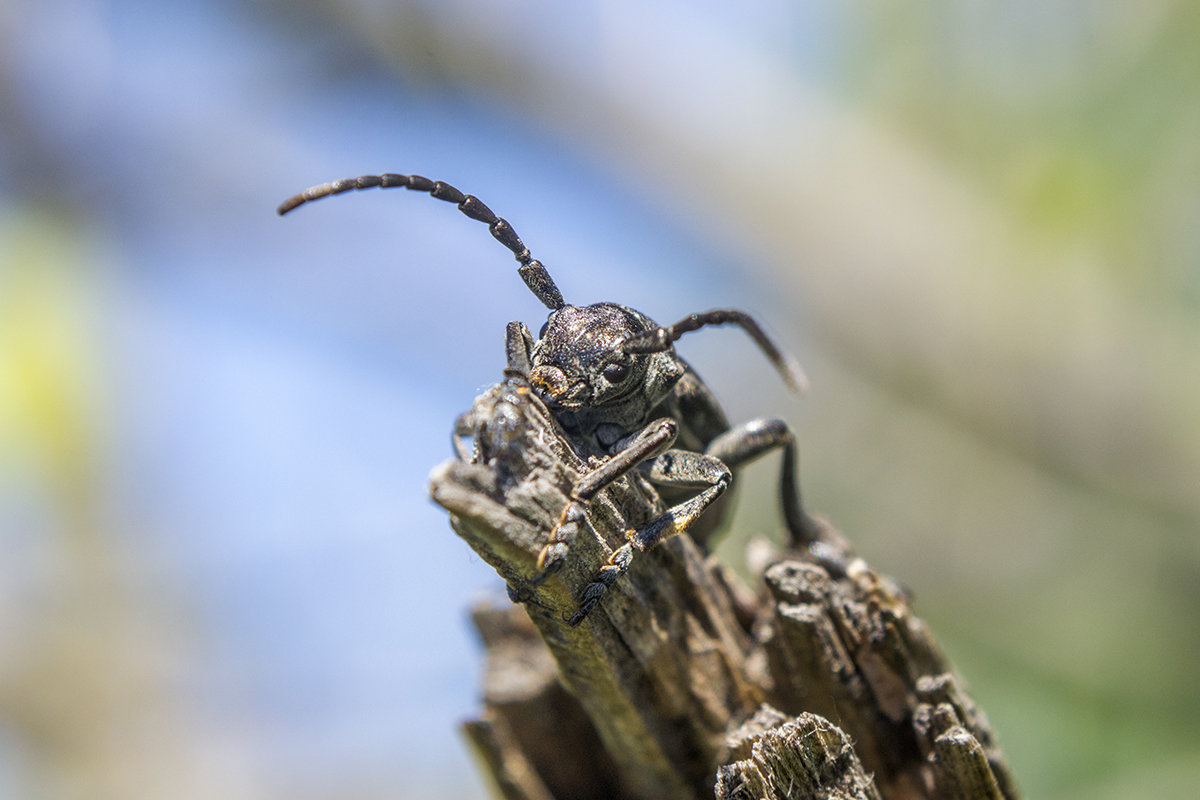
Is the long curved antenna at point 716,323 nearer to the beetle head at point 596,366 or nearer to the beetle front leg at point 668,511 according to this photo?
the beetle head at point 596,366

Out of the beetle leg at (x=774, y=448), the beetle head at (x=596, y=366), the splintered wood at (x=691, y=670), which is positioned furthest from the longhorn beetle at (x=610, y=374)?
the beetle leg at (x=774, y=448)

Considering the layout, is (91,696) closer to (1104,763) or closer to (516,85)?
(516,85)

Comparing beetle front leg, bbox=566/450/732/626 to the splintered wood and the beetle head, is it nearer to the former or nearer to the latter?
the splintered wood

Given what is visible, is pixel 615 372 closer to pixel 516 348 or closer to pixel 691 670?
pixel 516 348

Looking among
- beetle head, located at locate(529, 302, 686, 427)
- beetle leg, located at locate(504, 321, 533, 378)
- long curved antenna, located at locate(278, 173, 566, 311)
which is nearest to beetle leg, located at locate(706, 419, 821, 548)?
beetle head, located at locate(529, 302, 686, 427)

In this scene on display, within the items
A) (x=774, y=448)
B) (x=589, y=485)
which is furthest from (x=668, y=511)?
(x=774, y=448)

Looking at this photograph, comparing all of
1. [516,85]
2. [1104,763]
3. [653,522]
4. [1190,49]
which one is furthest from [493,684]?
[1190,49]
